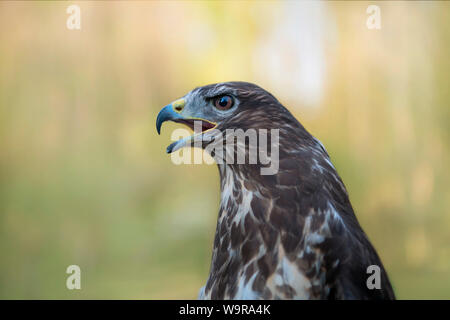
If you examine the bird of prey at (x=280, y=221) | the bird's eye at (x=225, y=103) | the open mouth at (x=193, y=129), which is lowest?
the bird of prey at (x=280, y=221)

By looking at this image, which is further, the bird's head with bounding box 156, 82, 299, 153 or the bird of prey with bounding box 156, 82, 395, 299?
the bird's head with bounding box 156, 82, 299, 153

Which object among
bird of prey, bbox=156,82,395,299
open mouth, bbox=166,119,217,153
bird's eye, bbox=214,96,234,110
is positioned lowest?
bird of prey, bbox=156,82,395,299

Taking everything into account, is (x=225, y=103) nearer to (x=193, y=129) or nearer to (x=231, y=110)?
(x=231, y=110)

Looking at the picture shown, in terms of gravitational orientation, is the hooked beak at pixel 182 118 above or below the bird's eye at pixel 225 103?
below

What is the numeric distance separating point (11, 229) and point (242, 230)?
6.30 feet

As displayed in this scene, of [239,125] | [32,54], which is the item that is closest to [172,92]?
[32,54]

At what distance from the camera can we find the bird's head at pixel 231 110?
1080 mm

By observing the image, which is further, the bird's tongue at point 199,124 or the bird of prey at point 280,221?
the bird's tongue at point 199,124

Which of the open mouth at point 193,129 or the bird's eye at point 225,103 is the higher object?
the bird's eye at point 225,103

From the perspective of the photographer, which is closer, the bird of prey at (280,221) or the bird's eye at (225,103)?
the bird of prey at (280,221)

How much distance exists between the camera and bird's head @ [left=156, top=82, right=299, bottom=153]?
1.08 metres

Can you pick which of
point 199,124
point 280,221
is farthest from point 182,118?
point 280,221
